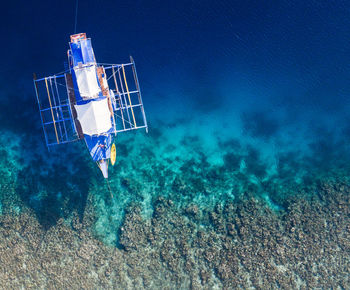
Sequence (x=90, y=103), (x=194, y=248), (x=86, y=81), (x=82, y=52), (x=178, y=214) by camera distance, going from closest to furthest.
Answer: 1. (x=90, y=103)
2. (x=86, y=81)
3. (x=82, y=52)
4. (x=194, y=248)
5. (x=178, y=214)

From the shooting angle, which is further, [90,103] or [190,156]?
[190,156]

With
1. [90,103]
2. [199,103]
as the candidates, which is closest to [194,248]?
[199,103]

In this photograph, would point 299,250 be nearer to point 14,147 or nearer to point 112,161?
point 112,161

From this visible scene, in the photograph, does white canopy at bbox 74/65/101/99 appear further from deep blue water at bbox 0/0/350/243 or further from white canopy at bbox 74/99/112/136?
deep blue water at bbox 0/0/350/243

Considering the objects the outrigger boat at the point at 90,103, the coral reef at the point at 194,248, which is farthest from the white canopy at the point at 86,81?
the coral reef at the point at 194,248

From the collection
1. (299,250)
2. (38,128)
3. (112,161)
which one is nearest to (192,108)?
(112,161)

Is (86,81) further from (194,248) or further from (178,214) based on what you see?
(194,248)

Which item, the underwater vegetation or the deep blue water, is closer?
the underwater vegetation

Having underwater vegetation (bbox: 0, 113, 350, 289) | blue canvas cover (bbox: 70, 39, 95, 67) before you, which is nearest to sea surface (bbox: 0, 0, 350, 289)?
underwater vegetation (bbox: 0, 113, 350, 289)
